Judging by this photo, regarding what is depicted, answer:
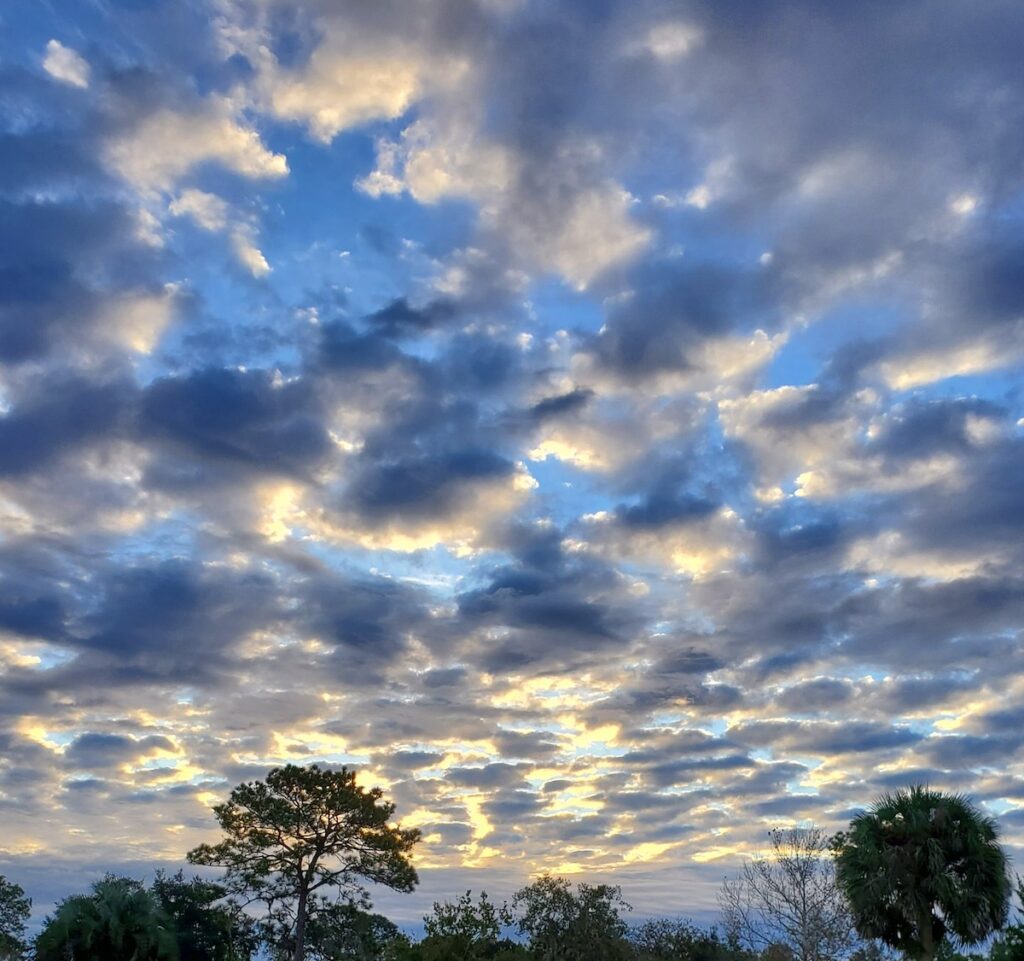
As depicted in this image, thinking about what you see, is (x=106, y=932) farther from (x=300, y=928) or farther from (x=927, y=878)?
(x=927, y=878)

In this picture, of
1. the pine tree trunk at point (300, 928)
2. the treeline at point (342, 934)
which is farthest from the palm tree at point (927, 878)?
the pine tree trunk at point (300, 928)

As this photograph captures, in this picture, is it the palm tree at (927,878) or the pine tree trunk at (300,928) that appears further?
the pine tree trunk at (300,928)

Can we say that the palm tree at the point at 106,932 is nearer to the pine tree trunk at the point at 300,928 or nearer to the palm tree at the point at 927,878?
the pine tree trunk at the point at 300,928

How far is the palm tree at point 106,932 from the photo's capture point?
145 feet

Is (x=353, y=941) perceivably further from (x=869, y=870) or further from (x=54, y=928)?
(x=869, y=870)

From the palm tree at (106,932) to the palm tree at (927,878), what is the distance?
28329mm

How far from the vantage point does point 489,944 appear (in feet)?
180

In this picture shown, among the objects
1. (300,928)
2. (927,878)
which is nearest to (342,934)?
(300,928)

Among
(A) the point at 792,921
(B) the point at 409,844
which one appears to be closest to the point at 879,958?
(A) the point at 792,921

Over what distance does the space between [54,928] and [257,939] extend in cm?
2400

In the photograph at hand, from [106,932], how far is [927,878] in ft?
107

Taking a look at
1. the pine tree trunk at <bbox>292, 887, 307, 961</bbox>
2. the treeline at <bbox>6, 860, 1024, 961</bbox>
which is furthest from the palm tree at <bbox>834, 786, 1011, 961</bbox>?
the pine tree trunk at <bbox>292, 887, 307, 961</bbox>

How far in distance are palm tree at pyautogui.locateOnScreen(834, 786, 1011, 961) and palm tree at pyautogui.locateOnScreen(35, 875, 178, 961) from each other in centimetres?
2833

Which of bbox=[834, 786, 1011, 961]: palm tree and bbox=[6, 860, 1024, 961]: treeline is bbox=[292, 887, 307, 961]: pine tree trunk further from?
bbox=[834, 786, 1011, 961]: palm tree
